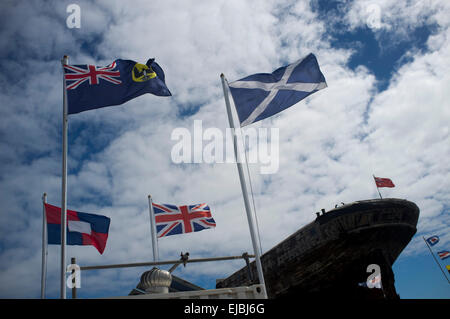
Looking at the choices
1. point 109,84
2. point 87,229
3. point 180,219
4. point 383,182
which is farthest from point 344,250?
point 109,84

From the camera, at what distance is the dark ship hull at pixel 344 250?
22.0m

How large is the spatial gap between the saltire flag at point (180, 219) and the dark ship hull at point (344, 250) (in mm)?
11616

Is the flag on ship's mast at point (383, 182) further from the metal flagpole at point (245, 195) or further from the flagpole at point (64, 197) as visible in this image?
the flagpole at point (64, 197)

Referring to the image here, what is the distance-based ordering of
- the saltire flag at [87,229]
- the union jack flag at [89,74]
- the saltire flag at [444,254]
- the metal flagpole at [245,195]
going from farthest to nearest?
the saltire flag at [444,254] → the saltire flag at [87,229] → the union jack flag at [89,74] → the metal flagpole at [245,195]

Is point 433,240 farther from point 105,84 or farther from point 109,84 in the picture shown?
point 105,84

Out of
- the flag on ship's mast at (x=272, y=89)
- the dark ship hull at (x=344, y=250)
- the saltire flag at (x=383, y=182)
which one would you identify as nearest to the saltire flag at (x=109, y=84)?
the flag on ship's mast at (x=272, y=89)

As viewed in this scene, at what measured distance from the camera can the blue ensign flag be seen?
10.1m

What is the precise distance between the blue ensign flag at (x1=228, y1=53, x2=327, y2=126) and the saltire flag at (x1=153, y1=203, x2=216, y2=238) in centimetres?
644

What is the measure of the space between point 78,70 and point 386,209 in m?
22.2

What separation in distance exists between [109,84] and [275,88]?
5707 millimetres

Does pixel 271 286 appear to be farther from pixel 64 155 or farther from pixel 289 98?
pixel 64 155

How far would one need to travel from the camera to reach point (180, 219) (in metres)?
14.4
